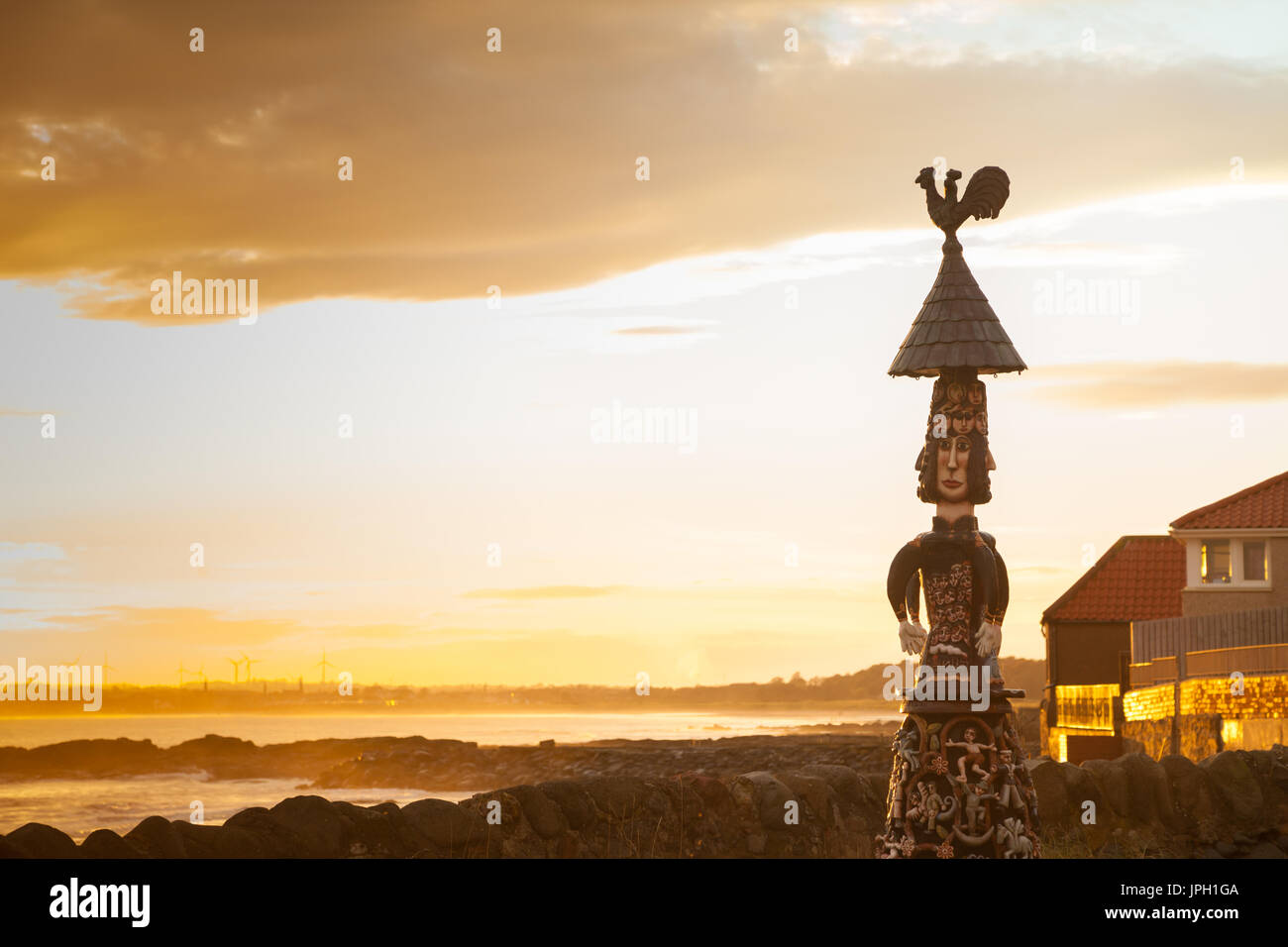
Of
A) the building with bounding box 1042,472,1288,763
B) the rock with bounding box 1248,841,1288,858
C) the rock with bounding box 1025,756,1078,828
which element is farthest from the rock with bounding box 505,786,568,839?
the building with bounding box 1042,472,1288,763

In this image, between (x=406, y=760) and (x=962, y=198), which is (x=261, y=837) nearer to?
(x=962, y=198)

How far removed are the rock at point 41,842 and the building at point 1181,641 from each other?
1872 centimetres

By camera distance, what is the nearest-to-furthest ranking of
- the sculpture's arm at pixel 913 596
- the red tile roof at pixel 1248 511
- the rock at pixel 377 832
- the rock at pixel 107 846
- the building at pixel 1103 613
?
the rock at pixel 107 846
the sculpture's arm at pixel 913 596
the rock at pixel 377 832
the red tile roof at pixel 1248 511
the building at pixel 1103 613

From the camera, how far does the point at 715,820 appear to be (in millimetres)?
14742

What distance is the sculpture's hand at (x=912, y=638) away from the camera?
11367mm

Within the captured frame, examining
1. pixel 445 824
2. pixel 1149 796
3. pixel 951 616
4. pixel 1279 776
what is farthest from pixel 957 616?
pixel 1279 776

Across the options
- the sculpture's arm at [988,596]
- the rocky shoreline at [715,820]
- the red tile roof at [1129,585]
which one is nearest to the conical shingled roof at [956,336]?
the sculpture's arm at [988,596]

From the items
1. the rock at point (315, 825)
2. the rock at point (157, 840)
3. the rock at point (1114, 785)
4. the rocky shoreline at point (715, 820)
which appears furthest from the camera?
the rock at point (1114, 785)

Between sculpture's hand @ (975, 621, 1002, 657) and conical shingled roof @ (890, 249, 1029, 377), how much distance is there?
211cm

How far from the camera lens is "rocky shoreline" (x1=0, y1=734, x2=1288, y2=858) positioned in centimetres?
1195

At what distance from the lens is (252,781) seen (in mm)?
58625

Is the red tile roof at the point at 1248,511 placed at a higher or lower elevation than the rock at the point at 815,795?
higher

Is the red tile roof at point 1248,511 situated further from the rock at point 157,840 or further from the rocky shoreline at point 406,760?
the rock at point 157,840
